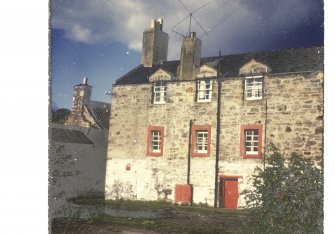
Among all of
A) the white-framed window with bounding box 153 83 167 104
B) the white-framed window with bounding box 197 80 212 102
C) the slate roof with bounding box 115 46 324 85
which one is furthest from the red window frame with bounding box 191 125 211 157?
the slate roof with bounding box 115 46 324 85

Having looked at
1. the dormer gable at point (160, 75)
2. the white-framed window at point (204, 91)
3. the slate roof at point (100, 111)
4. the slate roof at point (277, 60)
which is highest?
the slate roof at point (277, 60)

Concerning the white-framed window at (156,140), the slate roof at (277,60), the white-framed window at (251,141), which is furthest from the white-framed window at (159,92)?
the white-framed window at (251,141)

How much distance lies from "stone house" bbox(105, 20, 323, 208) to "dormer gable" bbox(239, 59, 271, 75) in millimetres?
12

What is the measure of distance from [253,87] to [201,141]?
38.7 inches

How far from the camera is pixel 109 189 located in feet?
17.9

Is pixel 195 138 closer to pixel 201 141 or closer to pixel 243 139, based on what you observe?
pixel 201 141

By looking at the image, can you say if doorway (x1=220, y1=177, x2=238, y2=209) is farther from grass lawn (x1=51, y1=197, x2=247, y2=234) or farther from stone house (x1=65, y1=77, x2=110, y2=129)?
stone house (x1=65, y1=77, x2=110, y2=129)

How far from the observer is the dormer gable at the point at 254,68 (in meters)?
4.79

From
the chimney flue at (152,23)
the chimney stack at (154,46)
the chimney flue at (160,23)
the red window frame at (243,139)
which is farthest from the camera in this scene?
the chimney flue at (152,23)

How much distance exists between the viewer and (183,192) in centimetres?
517

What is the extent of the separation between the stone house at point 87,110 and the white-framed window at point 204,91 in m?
1.28

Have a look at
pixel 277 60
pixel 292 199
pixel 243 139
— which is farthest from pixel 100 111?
pixel 292 199

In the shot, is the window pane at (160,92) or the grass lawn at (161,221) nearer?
the grass lawn at (161,221)

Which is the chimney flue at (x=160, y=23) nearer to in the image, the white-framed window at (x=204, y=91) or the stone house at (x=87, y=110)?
the white-framed window at (x=204, y=91)
